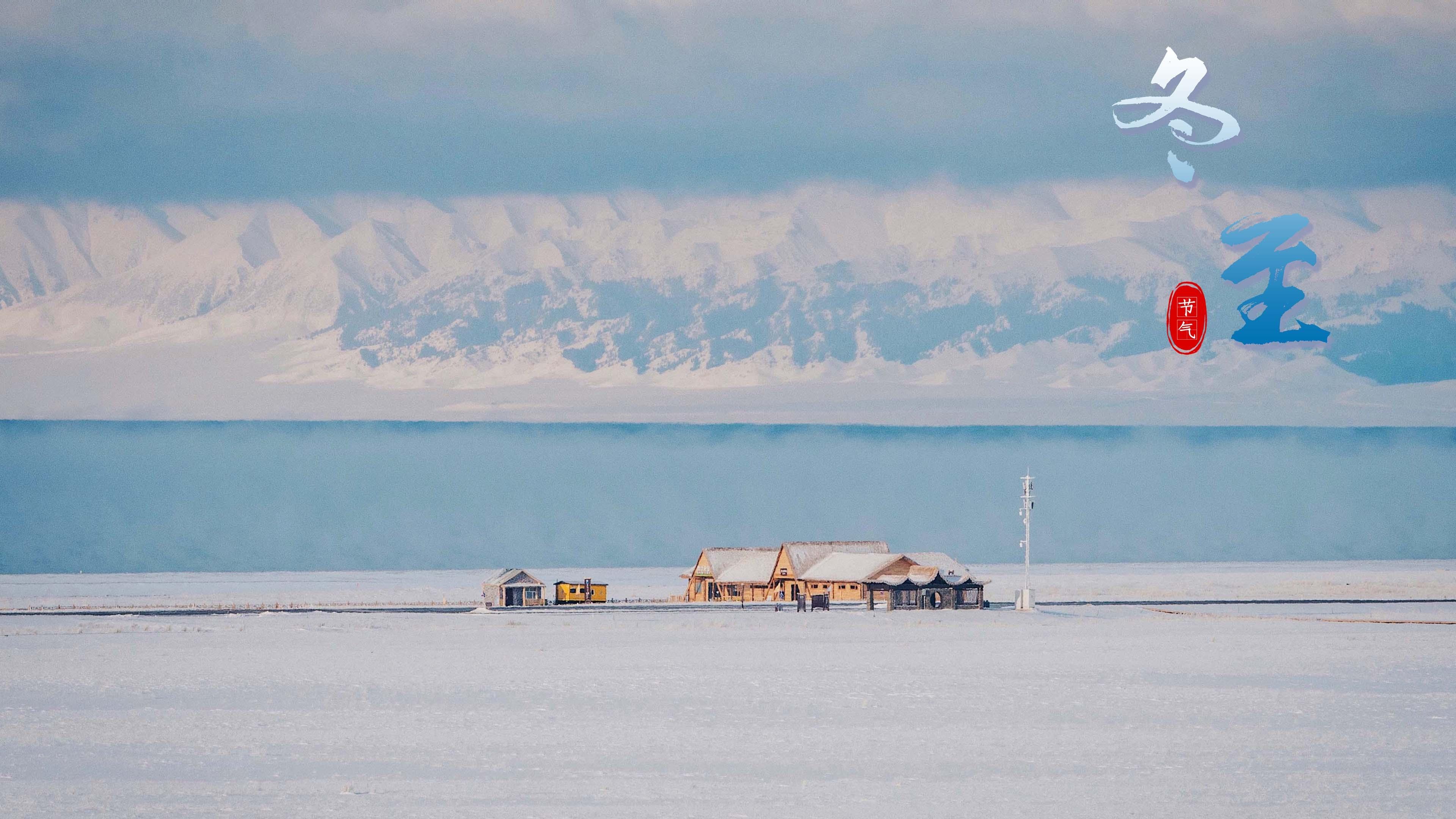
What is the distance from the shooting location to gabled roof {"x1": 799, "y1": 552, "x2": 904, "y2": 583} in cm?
10744

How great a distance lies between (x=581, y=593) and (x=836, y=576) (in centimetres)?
1610

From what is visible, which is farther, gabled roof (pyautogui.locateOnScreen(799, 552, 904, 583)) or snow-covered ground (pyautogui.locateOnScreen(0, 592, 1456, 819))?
gabled roof (pyautogui.locateOnScreen(799, 552, 904, 583))

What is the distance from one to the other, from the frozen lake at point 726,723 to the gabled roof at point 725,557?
36170 mm

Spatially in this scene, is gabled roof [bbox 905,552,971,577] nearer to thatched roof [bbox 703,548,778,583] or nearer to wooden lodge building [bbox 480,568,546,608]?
thatched roof [bbox 703,548,778,583]

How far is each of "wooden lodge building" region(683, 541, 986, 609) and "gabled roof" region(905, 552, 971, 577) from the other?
2.9 inches

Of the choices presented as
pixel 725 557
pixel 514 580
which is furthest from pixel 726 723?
pixel 725 557

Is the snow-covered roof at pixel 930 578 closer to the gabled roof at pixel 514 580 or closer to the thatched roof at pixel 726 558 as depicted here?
the thatched roof at pixel 726 558

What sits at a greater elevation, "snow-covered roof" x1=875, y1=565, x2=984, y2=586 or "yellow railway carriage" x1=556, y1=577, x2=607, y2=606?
"snow-covered roof" x1=875, y1=565, x2=984, y2=586

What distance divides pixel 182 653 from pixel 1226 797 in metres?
45.5

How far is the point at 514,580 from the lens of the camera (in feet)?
355

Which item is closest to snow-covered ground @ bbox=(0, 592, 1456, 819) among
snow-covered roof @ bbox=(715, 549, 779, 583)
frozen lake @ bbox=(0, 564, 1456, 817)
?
frozen lake @ bbox=(0, 564, 1456, 817)

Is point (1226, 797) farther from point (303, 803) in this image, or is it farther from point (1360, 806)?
point (303, 803)

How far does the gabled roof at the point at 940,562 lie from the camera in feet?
346

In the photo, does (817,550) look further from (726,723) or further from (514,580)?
(726,723)
